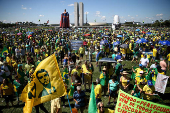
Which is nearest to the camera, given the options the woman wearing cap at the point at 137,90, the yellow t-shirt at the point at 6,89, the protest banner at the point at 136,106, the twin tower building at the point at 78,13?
the protest banner at the point at 136,106

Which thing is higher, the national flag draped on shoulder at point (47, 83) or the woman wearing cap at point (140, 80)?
the national flag draped on shoulder at point (47, 83)

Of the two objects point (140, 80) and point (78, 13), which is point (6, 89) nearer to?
point (140, 80)

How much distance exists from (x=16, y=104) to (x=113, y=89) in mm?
4628

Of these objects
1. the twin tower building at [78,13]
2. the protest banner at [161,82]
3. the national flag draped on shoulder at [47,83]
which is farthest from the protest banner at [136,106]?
the twin tower building at [78,13]

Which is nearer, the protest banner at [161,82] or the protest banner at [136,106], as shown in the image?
the protest banner at [136,106]

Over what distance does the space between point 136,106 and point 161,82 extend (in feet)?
12.7

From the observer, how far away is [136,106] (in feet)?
10.6

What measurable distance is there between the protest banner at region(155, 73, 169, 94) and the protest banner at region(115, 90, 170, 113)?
12.5 feet

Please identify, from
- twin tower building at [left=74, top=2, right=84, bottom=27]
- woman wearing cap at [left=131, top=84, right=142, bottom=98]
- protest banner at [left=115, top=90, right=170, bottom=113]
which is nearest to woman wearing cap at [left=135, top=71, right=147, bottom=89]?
woman wearing cap at [left=131, top=84, right=142, bottom=98]

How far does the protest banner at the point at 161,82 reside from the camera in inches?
245

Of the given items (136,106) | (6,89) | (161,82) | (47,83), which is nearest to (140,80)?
(161,82)

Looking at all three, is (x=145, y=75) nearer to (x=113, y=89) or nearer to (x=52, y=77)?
(x=113, y=89)

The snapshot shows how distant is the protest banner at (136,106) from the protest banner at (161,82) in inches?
150

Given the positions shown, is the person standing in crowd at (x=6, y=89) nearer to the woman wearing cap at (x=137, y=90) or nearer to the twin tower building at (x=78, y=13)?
the woman wearing cap at (x=137, y=90)
